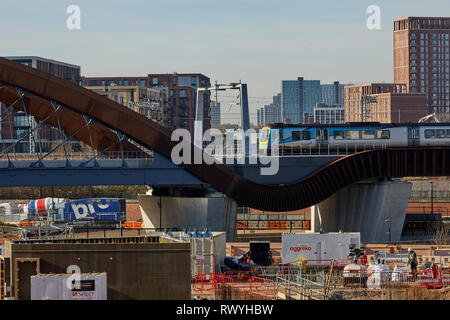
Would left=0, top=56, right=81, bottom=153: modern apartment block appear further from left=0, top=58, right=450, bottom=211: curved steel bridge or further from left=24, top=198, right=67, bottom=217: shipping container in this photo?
left=0, top=58, right=450, bottom=211: curved steel bridge

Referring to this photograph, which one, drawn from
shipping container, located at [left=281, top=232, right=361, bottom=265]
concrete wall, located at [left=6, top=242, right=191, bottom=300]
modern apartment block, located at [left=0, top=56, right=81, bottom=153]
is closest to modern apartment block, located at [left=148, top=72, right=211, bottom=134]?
modern apartment block, located at [left=0, top=56, right=81, bottom=153]

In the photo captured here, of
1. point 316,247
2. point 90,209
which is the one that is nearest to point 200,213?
point 316,247

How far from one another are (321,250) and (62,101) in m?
18.9

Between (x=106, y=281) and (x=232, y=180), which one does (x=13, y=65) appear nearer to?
(x=232, y=180)

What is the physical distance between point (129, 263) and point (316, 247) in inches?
681

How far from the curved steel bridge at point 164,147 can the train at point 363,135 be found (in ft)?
10.4

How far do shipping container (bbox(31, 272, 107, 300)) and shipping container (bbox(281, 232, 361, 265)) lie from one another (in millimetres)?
18308

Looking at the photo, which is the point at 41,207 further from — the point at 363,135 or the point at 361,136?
the point at 363,135

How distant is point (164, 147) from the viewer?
184 ft

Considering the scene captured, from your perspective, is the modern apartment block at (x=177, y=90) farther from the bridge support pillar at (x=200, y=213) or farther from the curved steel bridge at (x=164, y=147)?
the curved steel bridge at (x=164, y=147)

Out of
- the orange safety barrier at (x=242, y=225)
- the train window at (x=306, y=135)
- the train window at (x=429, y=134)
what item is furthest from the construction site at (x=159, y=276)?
the orange safety barrier at (x=242, y=225)

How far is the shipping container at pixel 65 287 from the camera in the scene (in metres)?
→ 30.3

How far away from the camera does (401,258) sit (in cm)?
4594

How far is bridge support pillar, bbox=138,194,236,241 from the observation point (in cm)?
5850
